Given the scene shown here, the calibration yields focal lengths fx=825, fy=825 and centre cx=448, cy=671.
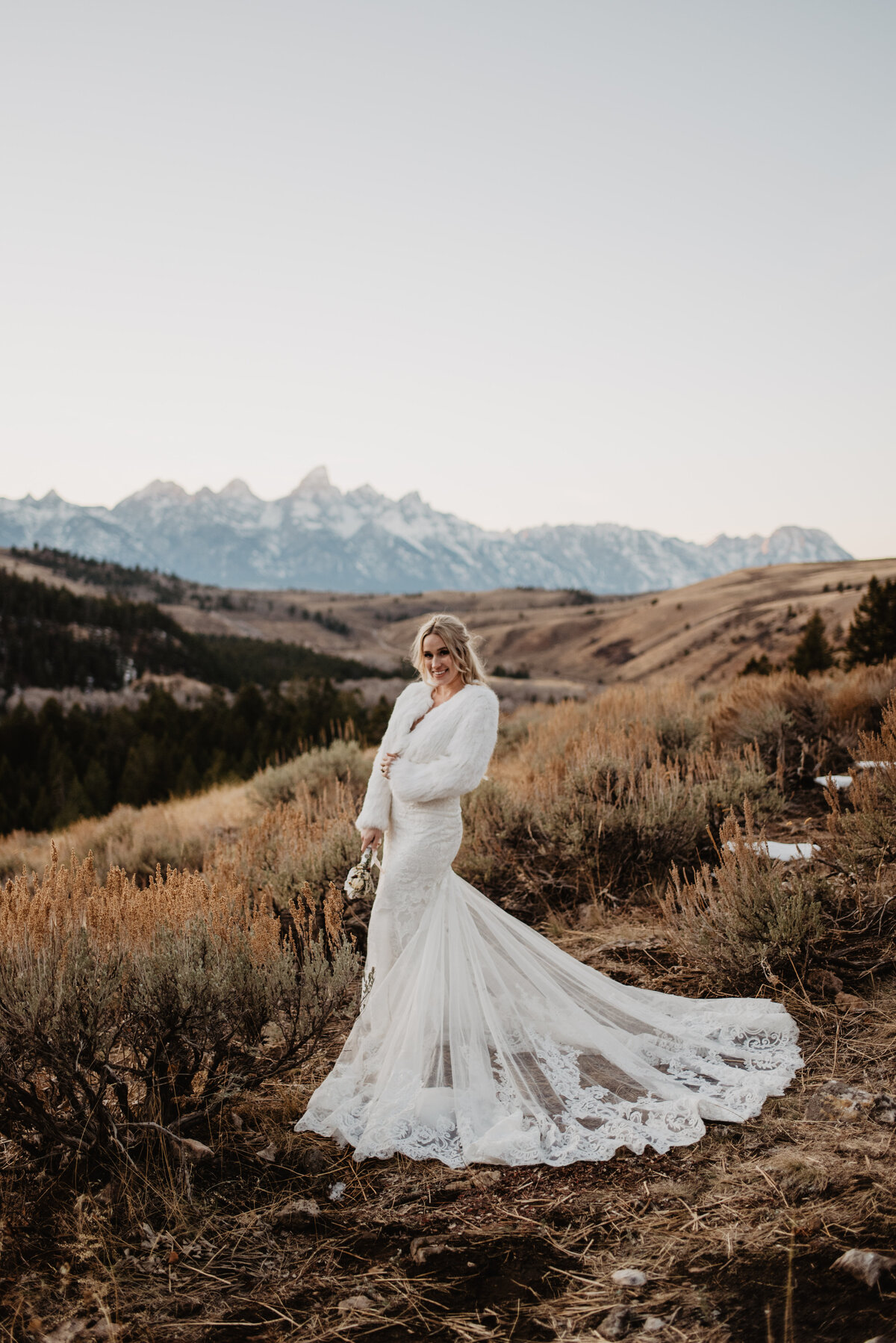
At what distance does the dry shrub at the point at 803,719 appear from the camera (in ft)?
26.2

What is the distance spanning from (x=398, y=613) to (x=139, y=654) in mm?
88791

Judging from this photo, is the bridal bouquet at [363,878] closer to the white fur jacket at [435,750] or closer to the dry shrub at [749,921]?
the white fur jacket at [435,750]

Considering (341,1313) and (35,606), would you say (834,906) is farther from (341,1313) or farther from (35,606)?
(35,606)

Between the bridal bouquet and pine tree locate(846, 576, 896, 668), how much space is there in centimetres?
2010

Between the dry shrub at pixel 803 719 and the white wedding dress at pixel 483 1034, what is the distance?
14.5ft

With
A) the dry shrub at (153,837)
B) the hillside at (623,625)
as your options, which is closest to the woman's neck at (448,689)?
the dry shrub at (153,837)

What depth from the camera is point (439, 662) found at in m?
3.95

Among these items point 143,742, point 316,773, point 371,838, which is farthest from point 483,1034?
point 143,742

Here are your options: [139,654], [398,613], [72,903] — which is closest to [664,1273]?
[72,903]

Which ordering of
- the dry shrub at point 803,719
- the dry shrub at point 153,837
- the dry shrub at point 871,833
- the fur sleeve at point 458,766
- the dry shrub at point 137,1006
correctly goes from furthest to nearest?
the dry shrub at point 153,837 → the dry shrub at point 803,719 → the dry shrub at point 871,833 → the fur sleeve at point 458,766 → the dry shrub at point 137,1006

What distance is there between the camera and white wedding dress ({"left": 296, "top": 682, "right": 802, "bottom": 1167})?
3.16m

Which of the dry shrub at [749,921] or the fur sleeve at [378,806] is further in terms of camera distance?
the dry shrub at [749,921]

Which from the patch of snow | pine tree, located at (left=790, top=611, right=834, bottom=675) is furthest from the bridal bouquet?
pine tree, located at (left=790, top=611, right=834, bottom=675)

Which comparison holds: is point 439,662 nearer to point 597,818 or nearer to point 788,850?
point 597,818
